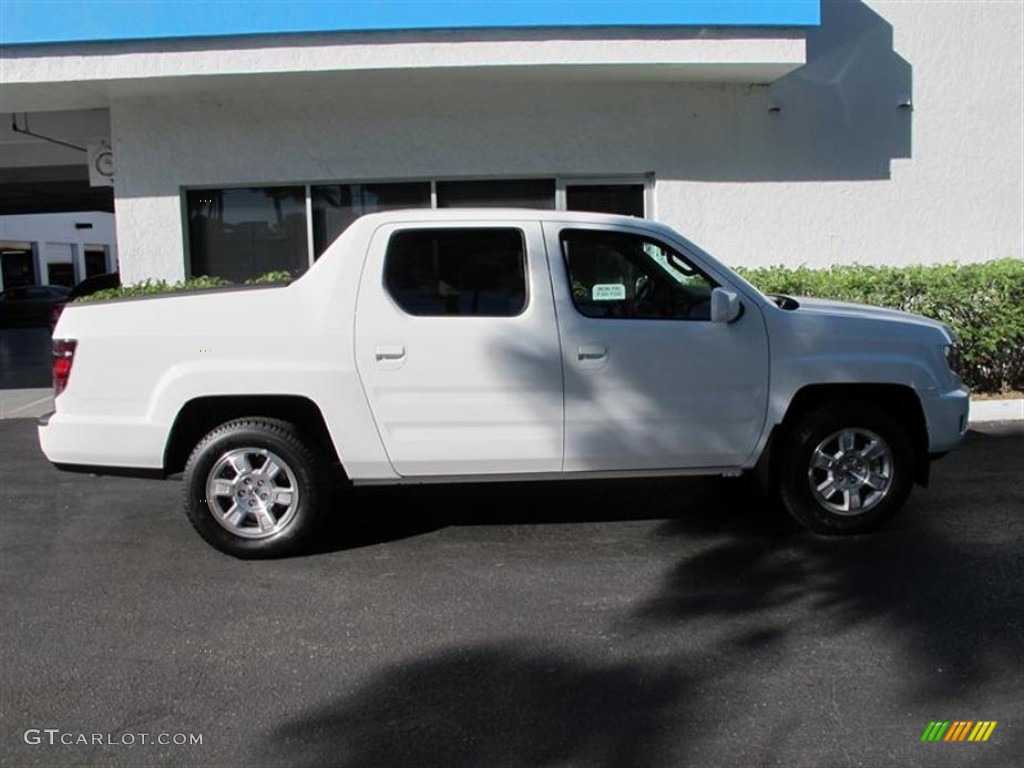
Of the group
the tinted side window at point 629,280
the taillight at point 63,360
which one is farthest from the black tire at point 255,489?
the tinted side window at point 629,280

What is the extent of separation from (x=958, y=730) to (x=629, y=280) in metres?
2.87

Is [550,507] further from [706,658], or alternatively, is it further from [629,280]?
[706,658]

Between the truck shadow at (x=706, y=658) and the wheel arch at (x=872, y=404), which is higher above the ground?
the wheel arch at (x=872, y=404)

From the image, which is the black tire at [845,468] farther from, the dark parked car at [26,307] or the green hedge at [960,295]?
the dark parked car at [26,307]

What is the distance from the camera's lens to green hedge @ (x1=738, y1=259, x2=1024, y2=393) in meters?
9.55

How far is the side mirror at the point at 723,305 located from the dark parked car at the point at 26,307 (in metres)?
27.3

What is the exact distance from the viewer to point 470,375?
5098 millimetres

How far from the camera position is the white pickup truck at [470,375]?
5.09m

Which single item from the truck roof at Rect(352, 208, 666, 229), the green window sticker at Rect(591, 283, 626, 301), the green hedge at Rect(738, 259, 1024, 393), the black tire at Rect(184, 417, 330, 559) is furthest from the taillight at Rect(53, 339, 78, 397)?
the green hedge at Rect(738, 259, 1024, 393)

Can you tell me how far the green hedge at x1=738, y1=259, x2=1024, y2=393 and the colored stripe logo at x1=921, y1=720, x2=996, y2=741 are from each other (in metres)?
6.63

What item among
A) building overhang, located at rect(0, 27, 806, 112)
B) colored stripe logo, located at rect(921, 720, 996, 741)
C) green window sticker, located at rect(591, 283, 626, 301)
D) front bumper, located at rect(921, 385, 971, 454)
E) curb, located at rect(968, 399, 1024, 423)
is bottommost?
colored stripe logo, located at rect(921, 720, 996, 741)

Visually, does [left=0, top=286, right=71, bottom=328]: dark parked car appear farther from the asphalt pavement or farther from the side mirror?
the side mirror

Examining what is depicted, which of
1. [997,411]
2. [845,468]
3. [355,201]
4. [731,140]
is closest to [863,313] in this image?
[845,468]

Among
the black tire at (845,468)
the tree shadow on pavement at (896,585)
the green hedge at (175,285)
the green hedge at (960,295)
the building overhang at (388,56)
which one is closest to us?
the tree shadow on pavement at (896,585)
